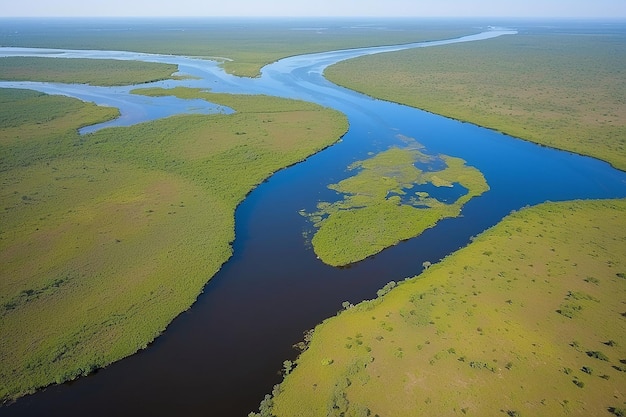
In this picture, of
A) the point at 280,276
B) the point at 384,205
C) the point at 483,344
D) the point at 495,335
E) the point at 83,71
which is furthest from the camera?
the point at 83,71

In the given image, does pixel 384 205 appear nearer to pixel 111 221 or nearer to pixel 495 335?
pixel 495 335

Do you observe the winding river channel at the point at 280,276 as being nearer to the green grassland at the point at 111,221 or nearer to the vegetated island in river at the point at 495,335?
the green grassland at the point at 111,221

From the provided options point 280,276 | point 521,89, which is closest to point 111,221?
point 280,276

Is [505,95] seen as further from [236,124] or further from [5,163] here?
[5,163]

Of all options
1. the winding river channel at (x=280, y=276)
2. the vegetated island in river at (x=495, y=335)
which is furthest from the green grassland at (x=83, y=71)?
the vegetated island in river at (x=495, y=335)

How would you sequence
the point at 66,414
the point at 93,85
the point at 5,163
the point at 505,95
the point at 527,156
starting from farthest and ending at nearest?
1. the point at 93,85
2. the point at 505,95
3. the point at 527,156
4. the point at 5,163
5. the point at 66,414

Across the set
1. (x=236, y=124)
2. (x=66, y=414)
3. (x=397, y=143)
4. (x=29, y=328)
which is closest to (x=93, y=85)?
(x=236, y=124)

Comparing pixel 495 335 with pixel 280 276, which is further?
pixel 280 276
